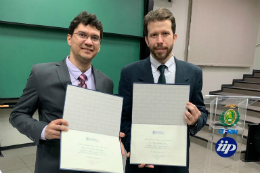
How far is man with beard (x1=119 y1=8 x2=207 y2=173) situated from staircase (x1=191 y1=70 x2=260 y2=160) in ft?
9.13

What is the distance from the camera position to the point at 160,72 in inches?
46.3

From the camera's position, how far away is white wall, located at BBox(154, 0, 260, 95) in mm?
4476

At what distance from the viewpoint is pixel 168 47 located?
3.57ft

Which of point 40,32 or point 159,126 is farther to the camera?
point 40,32

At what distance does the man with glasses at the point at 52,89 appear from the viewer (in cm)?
101

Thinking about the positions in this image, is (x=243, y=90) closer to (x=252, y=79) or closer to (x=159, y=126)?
(x=252, y=79)

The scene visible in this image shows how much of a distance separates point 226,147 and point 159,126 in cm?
77

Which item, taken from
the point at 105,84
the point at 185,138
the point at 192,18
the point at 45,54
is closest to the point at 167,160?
the point at 185,138

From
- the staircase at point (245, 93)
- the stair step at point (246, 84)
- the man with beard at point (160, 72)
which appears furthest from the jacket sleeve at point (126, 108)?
the stair step at point (246, 84)

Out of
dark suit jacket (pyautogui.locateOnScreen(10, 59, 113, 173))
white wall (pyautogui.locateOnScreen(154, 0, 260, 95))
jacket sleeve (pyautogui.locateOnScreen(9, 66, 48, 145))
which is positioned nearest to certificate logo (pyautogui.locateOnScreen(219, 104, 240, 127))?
dark suit jacket (pyautogui.locateOnScreen(10, 59, 113, 173))

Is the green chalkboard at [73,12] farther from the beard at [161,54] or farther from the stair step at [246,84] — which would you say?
the stair step at [246,84]

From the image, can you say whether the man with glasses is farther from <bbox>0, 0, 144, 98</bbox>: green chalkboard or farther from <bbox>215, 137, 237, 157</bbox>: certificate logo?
<bbox>0, 0, 144, 98</bbox>: green chalkboard

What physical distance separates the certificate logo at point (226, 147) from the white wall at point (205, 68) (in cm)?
339

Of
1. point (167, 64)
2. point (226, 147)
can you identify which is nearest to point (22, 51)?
point (167, 64)
